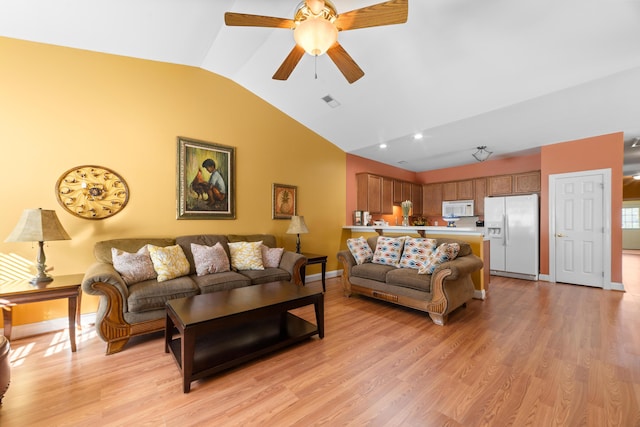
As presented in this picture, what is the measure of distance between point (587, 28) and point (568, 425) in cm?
323

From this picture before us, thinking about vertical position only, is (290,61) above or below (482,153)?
above

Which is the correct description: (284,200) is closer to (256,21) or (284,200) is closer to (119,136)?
(119,136)

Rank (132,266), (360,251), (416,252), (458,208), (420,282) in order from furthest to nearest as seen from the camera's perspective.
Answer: (458,208) < (360,251) < (416,252) < (420,282) < (132,266)

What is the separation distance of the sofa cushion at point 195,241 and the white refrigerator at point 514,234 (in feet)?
17.1

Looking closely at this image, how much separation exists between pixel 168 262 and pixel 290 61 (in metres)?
2.41

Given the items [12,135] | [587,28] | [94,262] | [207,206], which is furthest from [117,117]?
[587,28]

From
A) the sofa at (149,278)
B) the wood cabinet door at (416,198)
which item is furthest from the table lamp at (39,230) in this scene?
the wood cabinet door at (416,198)

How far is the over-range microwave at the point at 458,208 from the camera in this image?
19.7 feet

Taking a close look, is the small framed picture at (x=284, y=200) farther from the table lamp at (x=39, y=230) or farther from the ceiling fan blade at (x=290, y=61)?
the table lamp at (x=39, y=230)

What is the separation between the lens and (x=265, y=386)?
1.77m

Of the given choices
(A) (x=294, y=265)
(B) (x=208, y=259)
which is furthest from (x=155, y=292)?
(A) (x=294, y=265)

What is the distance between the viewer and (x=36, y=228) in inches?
87.0

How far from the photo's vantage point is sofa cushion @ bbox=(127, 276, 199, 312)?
7.54 feet

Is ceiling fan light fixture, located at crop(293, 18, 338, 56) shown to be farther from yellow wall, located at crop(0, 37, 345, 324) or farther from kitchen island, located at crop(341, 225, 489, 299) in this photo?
kitchen island, located at crop(341, 225, 489, 299)
